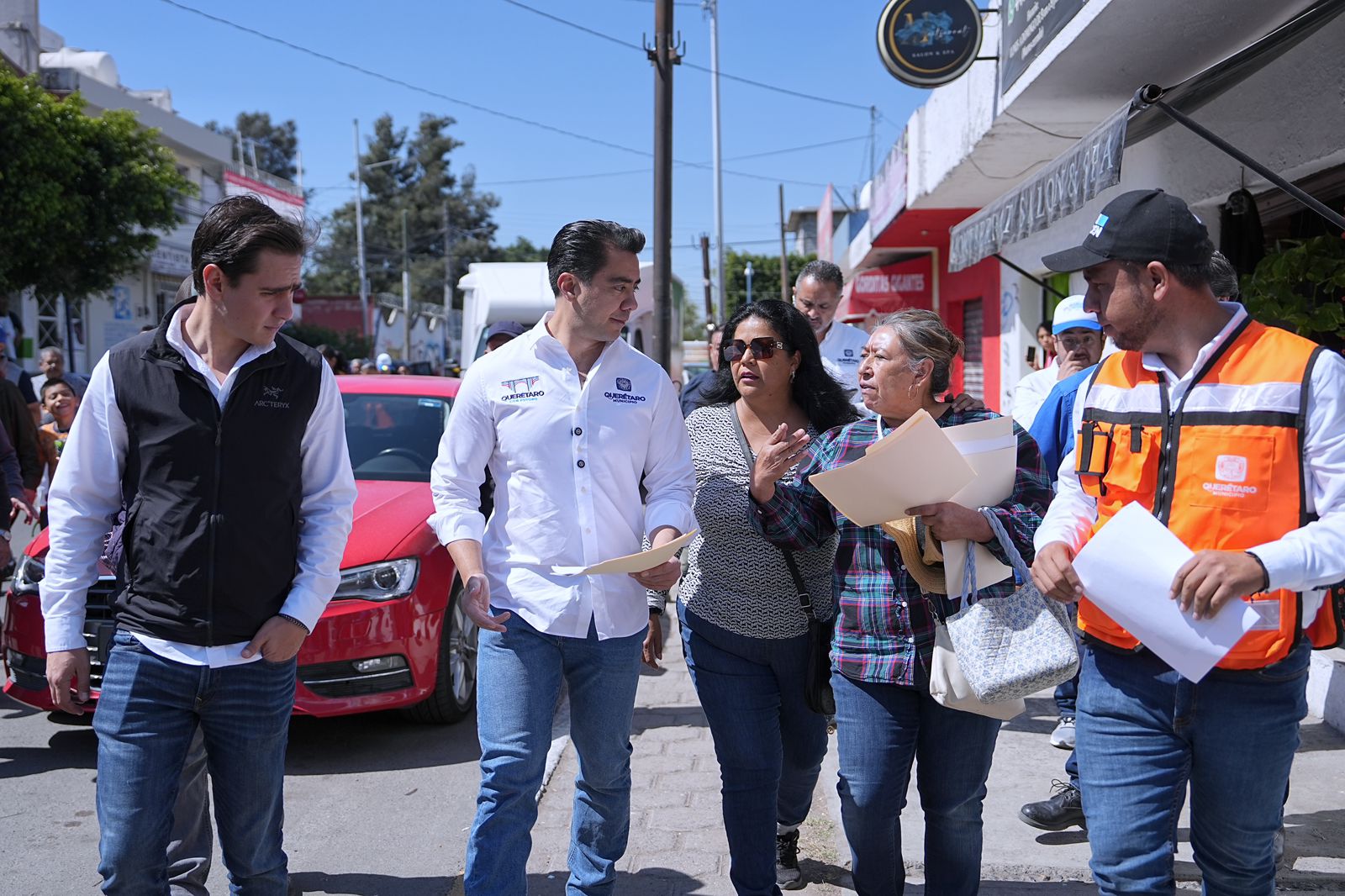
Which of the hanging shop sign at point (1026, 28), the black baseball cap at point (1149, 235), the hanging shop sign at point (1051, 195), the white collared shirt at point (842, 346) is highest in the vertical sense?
the hanging shop sign at point (1026, 28)

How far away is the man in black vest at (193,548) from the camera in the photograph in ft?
9.05

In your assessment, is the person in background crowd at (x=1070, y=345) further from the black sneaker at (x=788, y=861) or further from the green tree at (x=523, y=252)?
the green tree at (x=523, y=252)

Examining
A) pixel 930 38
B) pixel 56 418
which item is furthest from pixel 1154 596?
pixel 56 418

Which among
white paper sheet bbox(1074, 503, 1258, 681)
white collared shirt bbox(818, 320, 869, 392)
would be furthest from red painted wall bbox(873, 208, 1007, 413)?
white paper sheet bbox(1074, 503, 1258, 681)

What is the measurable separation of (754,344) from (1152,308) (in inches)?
52.6

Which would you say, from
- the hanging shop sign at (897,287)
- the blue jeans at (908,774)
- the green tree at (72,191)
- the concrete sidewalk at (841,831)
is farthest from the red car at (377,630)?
the green tree at (72,191)

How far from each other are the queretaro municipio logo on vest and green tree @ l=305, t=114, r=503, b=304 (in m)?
74.8

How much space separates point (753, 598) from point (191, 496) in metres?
1.64

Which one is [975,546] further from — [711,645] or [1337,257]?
[1337,257]

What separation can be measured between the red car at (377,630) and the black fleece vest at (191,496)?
7.49 ft

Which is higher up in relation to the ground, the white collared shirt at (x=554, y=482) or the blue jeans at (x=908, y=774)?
the white collared shirt at (x=554, y=482)

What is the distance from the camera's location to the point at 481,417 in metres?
3.35

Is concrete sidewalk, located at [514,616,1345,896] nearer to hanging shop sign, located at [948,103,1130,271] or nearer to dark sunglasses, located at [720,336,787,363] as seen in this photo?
dark sunglasses, located at [720,336,787,363]

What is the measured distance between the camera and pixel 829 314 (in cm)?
658
